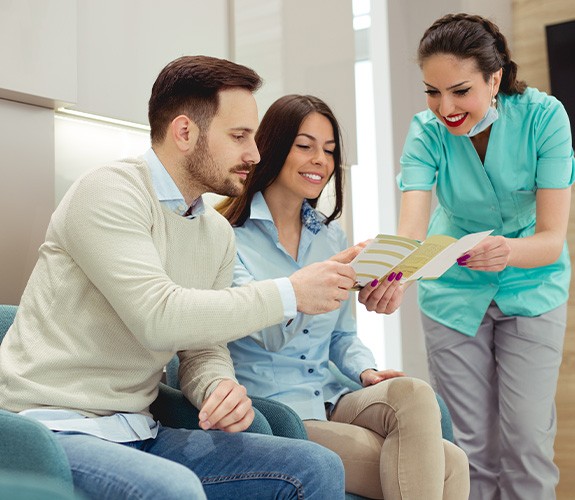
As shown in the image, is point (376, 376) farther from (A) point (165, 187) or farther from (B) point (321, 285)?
(A) point (165, 187)

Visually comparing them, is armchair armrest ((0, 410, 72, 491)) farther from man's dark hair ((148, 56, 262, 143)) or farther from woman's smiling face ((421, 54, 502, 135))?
woman's smiling face ((421, 54, 502, 135))

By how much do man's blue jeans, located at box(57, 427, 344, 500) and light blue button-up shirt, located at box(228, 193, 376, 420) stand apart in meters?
0.42

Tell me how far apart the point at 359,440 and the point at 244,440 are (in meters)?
0.46

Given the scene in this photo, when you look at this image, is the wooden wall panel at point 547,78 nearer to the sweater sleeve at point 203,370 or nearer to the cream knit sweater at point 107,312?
the sweater sleeve at point 203,370

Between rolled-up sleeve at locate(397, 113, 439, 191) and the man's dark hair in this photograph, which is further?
rolled-up sleeve at locate(397, 113, 439, 191)

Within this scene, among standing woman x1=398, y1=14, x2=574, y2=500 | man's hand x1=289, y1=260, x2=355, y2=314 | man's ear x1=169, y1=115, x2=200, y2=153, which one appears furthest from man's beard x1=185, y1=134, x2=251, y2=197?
standing woman x1=398, y1=14, x2=574, y2=500

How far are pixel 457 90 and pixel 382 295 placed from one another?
2.38 ft

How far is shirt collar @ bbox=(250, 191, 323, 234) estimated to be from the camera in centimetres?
213

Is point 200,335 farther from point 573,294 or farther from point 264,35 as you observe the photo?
point 573,294

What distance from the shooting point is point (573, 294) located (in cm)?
374

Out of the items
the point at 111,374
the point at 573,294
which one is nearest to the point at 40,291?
the point at 111,374

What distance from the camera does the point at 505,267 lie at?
2.44 m

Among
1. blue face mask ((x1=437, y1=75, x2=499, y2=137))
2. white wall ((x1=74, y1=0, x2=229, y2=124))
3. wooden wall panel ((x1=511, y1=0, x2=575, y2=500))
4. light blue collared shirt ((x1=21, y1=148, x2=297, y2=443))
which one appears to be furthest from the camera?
wooden wall panel ((x1=511, y1=0, x2=575, y2=500))

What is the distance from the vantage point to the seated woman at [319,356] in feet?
6.01
